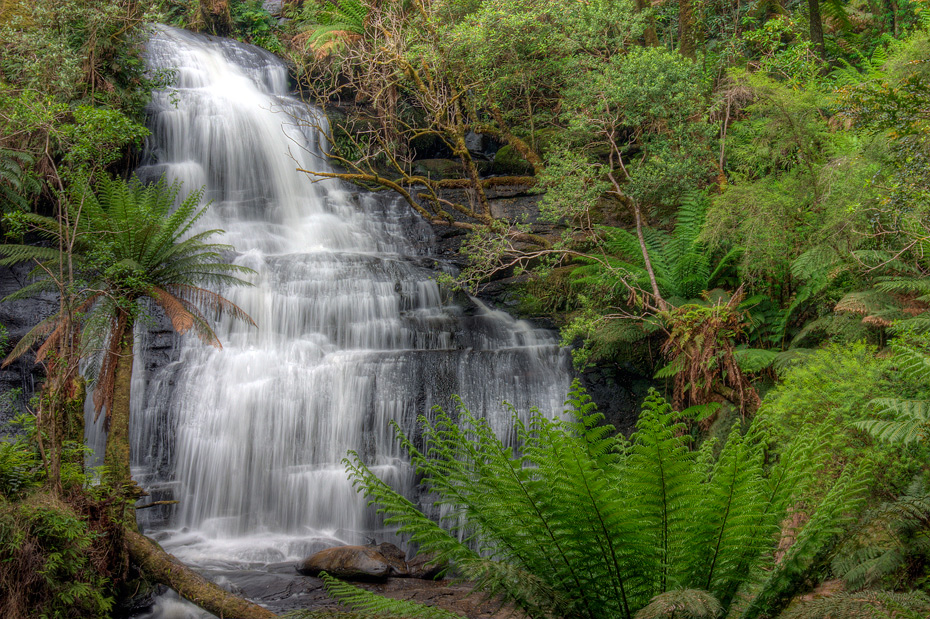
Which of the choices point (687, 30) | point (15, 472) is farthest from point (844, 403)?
point (687, 30)

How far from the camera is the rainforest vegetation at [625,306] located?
2.07 meters

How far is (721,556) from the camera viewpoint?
2.08 metres

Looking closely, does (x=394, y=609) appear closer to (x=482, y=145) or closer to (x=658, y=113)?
(x=658, y=113)

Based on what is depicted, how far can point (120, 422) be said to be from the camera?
251 inches

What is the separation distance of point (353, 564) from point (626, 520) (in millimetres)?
5659

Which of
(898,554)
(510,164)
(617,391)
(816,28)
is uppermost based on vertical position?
(816,28)

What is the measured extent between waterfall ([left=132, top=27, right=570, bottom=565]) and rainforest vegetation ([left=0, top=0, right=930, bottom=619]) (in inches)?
33.6

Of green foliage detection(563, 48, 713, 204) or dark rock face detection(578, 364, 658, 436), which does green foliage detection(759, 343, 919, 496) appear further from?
green foliage detection(563, 48, 713, 204)

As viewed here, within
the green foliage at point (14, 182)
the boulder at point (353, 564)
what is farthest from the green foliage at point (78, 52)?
the boulder at point (353, 564)

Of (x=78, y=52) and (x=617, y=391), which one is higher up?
(x=78, y=52)

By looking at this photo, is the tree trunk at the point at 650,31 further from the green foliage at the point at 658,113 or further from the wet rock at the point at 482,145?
the wet rock at the point at 482,145

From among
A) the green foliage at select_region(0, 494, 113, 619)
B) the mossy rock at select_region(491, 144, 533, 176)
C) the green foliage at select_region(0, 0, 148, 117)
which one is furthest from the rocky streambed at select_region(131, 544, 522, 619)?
the mossy rock at select_region(491, 144, 533, 176)

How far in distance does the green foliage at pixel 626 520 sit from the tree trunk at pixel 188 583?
2.99m

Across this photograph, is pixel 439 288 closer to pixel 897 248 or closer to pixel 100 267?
pixel 100 267
